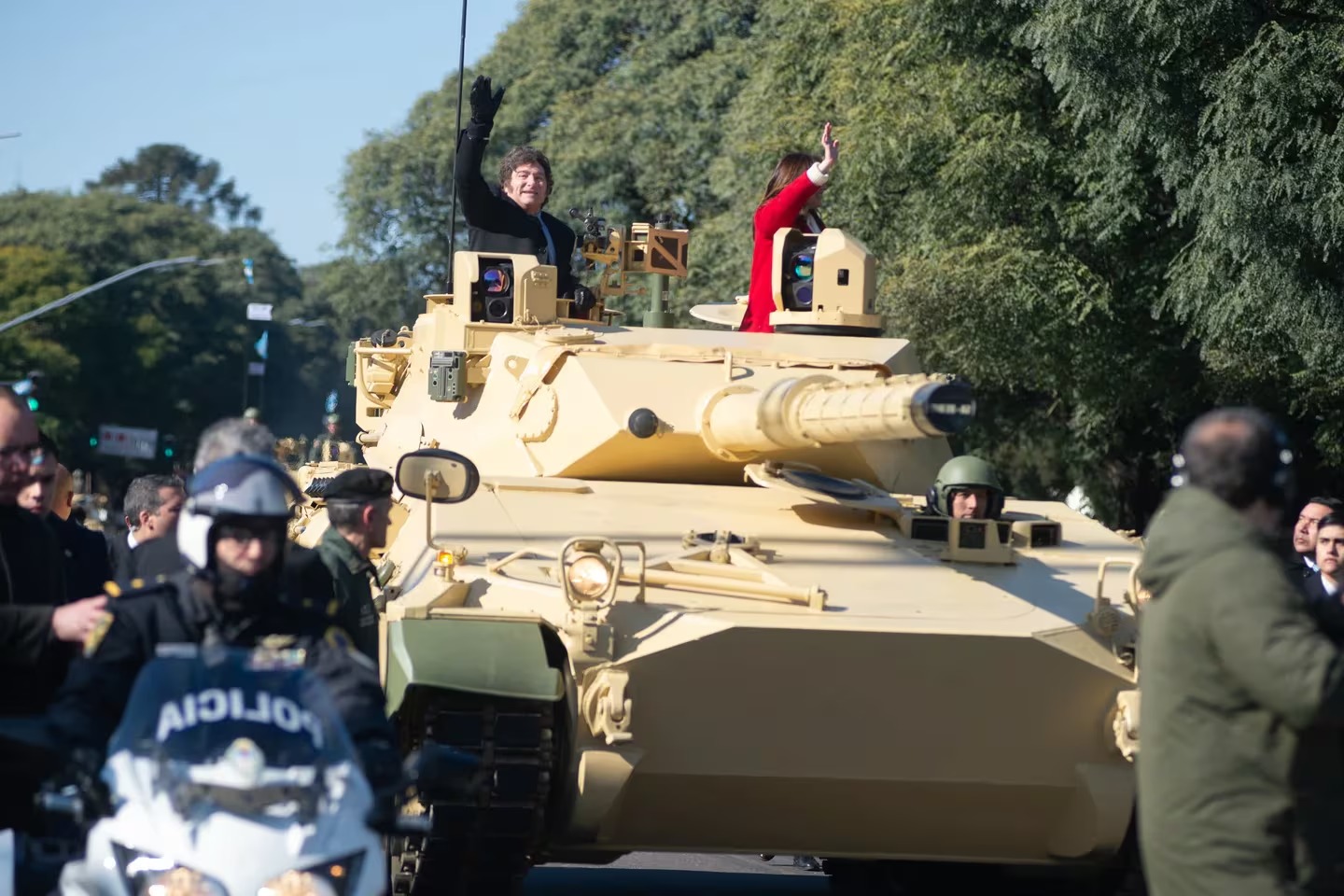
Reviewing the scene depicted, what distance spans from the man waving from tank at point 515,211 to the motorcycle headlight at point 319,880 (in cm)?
701

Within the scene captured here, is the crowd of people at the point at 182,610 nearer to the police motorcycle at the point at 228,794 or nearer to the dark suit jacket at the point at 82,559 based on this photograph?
the police motorcycle at the point at 228,794

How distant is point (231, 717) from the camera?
15.7 feet

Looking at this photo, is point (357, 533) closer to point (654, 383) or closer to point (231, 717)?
point (654, 383)

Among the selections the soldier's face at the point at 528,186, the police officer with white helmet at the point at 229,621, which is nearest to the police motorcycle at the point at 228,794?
the police officer with white helmet at the point at 229,621

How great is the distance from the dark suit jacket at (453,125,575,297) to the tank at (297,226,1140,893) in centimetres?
243

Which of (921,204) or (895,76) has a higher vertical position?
(895,76)

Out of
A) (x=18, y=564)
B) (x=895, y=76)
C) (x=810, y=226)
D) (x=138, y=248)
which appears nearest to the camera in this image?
(x=18, y=564)

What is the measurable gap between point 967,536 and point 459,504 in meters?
2.09

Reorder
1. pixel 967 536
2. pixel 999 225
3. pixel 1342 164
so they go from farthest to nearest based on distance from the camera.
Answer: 1. pixel 999 225
2. pixel 1342 164
3. pixel 967 536

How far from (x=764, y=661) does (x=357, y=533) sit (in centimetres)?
154

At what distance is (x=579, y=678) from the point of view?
25.5 ft

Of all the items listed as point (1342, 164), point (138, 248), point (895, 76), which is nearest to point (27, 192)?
point (138, 248)

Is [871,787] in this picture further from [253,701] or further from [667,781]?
[253,701]

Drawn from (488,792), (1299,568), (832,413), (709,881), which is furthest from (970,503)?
(709,881)
